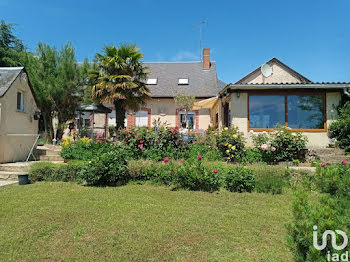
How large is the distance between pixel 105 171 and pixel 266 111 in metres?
7.30

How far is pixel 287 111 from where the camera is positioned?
10102mm

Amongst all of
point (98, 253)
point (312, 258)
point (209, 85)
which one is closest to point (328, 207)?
point (312, 258)

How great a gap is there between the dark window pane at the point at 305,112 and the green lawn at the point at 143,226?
5790mm

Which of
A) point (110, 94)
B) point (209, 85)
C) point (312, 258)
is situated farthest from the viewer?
point (209, 85)

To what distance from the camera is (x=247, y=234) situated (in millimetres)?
3273

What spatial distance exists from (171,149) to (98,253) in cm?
555

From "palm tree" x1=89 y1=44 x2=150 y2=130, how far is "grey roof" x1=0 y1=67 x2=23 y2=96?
3.27 metres

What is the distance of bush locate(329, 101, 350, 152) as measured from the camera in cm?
897

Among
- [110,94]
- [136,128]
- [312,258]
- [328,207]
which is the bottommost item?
[312,258]

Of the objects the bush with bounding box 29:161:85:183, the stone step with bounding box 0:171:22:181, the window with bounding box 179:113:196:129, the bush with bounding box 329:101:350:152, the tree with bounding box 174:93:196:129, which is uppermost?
the tree with bounding box 174:93:196:129

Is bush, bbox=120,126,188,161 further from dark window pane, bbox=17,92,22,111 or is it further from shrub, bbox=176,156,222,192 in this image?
dark window pane, bbox=17,92,22,111

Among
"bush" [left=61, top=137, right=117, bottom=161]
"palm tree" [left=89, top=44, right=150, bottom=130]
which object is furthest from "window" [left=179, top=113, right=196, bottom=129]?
"bush" [left=61, top=137, right=117, bottom=161]

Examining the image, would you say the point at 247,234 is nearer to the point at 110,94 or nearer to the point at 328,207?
the point at 328,207

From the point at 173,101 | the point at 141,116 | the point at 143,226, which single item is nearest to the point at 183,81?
the point at 173,101
